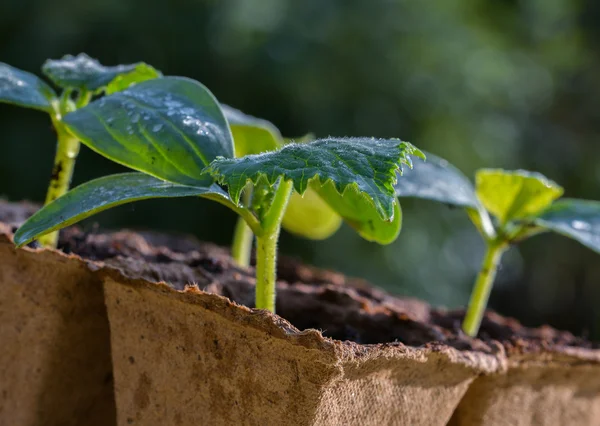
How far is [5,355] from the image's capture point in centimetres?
39

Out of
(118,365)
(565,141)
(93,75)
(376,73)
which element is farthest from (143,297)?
(565,141)

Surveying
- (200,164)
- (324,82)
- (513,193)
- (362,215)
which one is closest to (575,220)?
(513,193)

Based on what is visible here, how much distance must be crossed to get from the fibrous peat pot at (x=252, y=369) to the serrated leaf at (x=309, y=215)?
28 centimetres

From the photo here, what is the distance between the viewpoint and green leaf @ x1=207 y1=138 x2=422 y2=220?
270mm

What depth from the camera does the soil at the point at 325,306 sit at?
40 cm

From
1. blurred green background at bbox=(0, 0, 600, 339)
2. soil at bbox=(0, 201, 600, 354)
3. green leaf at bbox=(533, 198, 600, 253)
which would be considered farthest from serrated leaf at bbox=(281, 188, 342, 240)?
blurred green background at bbox=(0, 0, 600, 339)

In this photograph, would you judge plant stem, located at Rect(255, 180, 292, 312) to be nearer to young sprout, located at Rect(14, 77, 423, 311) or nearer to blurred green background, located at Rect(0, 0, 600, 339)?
young sprout, located at Rect(14, 77, 423, 311)

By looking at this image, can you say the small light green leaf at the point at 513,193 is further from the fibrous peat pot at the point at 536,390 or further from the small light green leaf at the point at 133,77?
the small light green leaf at the point at 133,77

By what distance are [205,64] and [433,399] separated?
1.61 metres

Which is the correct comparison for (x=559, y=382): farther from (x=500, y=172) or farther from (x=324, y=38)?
(x=324, y=38)

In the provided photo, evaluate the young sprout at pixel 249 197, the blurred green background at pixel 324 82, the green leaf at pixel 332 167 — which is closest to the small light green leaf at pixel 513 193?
the young sprout at pixel 249 197

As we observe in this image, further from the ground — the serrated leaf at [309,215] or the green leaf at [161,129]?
the serrated leaf at [309,215]

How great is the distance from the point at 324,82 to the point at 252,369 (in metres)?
1.55

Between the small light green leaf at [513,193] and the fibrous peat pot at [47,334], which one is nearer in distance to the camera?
the fibrous peat pot at [47,334]
